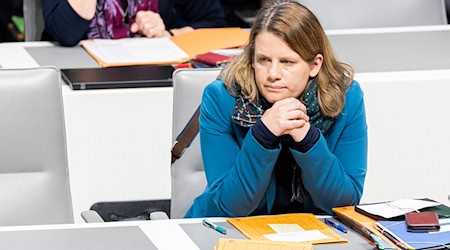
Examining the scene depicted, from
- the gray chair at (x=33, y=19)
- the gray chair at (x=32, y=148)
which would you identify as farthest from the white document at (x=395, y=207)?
the gray chair at (x=33, y=19)

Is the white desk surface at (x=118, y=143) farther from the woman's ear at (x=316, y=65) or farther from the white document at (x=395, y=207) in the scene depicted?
the white document at (x=395, y=207)

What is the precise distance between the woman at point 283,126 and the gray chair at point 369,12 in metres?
1.78

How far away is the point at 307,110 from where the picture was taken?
256cm

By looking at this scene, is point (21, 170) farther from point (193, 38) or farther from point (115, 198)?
point (193, 38)

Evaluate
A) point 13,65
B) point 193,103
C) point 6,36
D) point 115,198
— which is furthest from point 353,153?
point 6,36

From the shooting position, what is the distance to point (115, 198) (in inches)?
135

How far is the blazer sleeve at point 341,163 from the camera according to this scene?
98.0 inches

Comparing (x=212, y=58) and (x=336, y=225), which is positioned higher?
(x=212, y=58)

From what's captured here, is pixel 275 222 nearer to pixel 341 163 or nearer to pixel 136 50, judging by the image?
pixel 341 163

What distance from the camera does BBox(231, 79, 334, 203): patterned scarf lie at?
2.55 meters

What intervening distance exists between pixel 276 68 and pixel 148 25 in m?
1.60

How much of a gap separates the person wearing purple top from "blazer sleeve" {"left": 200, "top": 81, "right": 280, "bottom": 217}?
1.35 meters

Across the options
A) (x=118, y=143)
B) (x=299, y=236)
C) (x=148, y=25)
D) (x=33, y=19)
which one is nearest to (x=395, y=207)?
(x=299, y=236)

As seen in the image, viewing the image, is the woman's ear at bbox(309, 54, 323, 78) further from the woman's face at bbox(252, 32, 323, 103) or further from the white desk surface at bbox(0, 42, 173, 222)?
the white desk surface at bbox(0, 42, 173, 222)
